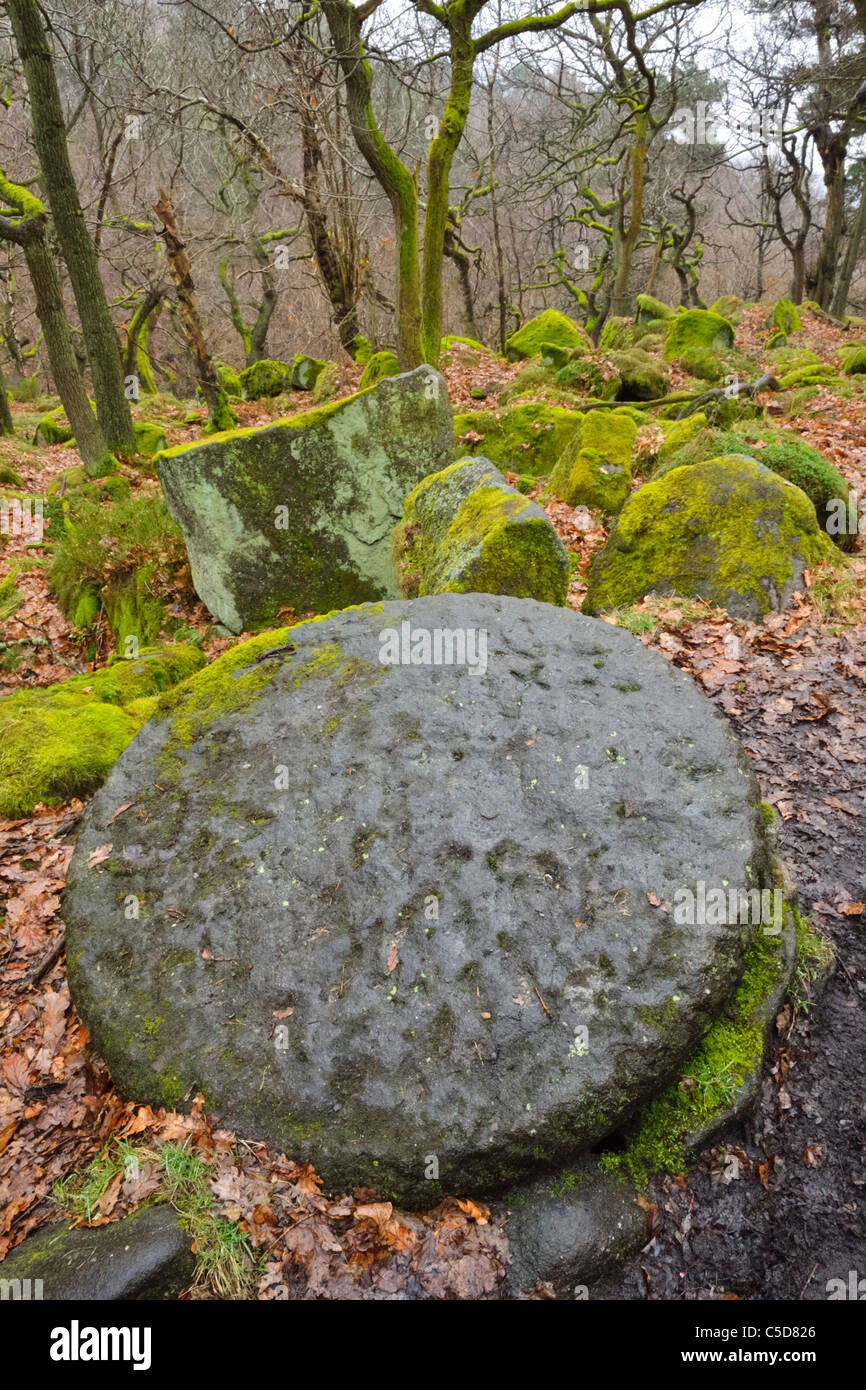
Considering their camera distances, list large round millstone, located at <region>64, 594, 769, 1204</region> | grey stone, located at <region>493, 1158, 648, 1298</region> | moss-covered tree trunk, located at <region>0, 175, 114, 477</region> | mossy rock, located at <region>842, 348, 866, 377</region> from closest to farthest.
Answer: grey stone, located at <region>493, 1158, 648, 1298</region>, large round millstone, located at <region>64, 594, 769, 1204</region>, moss-covered tree trunk, located at <region>0, 175, 114, 477</region>, mossy rock, located at <region>842, 348, 866, 377</region>

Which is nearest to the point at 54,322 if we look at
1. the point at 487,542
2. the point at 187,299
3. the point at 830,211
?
the point at 187,299

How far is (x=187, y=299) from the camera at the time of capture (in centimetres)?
1113

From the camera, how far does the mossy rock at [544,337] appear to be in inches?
637

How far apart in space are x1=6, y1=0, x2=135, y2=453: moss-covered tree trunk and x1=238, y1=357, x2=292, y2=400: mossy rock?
5.94 meters

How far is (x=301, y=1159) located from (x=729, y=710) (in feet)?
12.3

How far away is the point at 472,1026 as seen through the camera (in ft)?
8.77

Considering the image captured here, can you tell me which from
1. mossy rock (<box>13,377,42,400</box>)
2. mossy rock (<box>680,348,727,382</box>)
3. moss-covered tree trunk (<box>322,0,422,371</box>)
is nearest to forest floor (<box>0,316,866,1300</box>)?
moss-covered tree trunk (<box>322,0,422,371</box>)

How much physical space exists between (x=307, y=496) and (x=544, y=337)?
459 inches

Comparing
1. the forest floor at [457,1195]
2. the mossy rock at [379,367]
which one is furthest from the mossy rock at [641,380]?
the forest floor at [457,1195]

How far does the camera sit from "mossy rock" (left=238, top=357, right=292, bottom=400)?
16.7 meters

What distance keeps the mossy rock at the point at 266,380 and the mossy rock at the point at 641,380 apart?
8.06 m

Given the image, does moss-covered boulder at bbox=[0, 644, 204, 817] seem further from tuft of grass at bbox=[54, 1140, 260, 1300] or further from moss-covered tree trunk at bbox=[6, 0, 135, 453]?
moss-covered tree trunk at bbox=[6, 0, 135, 453]

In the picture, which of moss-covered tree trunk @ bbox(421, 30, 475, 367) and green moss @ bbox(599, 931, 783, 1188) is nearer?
green moss @ bbox(599, 931, 783, 1188)

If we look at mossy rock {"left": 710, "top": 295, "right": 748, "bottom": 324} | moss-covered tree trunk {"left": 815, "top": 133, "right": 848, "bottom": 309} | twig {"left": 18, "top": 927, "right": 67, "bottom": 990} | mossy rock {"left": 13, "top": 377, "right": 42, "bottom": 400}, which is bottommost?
twig {"left": 18, "top": 927, "right": 67, "bottom": 990}
